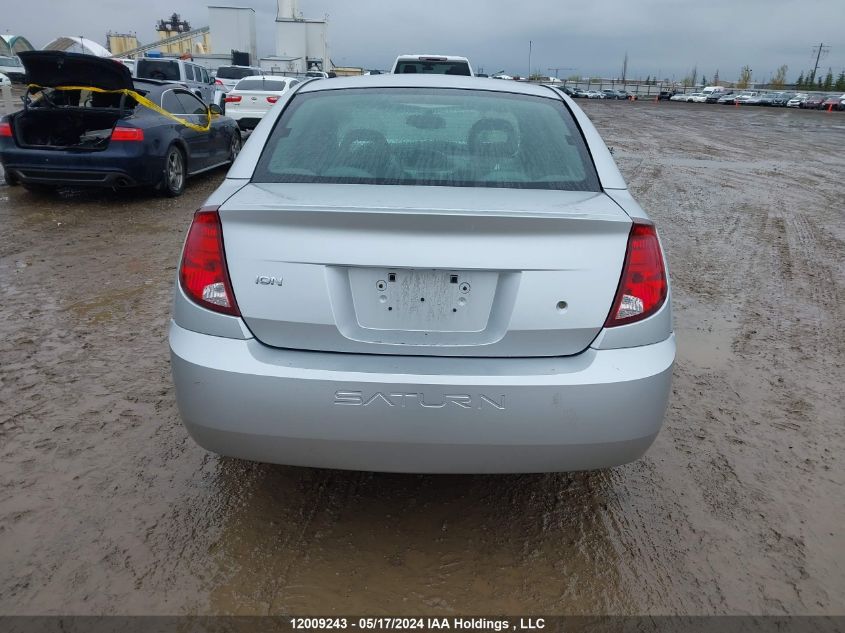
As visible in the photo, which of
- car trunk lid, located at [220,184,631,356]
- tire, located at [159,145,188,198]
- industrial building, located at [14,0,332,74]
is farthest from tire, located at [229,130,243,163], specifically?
industrial building, located at [14,0,332,74]

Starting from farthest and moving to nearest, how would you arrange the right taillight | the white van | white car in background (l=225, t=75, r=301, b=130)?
the white van, white car in background (l=225, t=75, r=301, b=130), the right taillight

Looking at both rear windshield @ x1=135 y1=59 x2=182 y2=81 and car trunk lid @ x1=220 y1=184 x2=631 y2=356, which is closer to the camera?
car trunk lid @ x1=220 y1=184 x2=631 y2=356

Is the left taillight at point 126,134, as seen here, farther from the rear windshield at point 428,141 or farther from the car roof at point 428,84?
the rear windshield at point 428,141

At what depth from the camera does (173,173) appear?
8.75 meters

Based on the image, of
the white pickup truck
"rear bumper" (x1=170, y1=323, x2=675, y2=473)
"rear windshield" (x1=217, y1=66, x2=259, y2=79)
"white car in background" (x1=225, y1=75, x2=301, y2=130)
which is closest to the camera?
"rear bumper" (x1=170, y1=323, x2=675, y2=473)

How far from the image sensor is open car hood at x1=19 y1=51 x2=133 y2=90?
7.61 m

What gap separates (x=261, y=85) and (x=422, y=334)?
16.5 m

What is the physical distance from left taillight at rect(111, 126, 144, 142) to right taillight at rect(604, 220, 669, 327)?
716 cm

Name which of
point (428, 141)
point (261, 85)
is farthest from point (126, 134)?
point (261, 85)

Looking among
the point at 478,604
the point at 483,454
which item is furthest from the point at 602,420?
the point at 478,604

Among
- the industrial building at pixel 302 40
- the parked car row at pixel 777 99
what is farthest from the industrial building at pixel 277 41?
the parked car row at pixel 777 99

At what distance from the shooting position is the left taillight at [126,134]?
7.82 m

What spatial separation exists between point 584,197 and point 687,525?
1.35 m

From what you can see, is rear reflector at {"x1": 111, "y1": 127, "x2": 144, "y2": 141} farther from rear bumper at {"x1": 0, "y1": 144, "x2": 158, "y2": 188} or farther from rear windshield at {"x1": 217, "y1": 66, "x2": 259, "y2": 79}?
rear windshield at {"x1": 217, "y1": 66, "x2": 259, "y2": 79}
